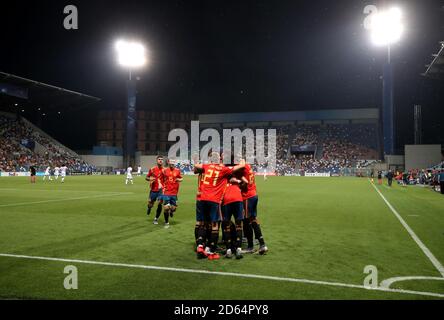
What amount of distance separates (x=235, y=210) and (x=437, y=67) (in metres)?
36.2

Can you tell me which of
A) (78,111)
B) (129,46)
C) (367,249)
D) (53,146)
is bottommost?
(367,249)

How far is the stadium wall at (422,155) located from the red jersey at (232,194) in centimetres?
4988

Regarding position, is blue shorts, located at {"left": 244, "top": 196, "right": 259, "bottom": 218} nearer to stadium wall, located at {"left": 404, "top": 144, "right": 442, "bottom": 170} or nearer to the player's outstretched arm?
the player's outstretched arm

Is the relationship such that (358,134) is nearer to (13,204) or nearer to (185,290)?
(13,204)

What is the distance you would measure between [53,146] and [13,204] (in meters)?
51.0

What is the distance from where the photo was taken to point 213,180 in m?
7.53

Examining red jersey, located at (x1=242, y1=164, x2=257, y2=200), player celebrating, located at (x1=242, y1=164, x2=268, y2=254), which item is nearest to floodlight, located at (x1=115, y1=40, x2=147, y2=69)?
red jersey, located at (x1=242, y1=164, x2=257, y2=200)

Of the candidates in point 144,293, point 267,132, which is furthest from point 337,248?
point 267,132

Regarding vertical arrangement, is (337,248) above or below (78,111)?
below

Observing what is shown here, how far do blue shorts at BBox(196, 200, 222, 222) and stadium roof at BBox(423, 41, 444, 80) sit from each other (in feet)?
100.0

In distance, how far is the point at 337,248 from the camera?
8367 mm

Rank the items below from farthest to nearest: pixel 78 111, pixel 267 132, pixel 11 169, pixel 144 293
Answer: pixel 267 132 < pixel 78 111 < pixel 11 169 < pixel 144 293

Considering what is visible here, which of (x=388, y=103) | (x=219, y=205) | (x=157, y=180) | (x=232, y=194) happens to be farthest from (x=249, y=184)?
(x=388, y=103)
